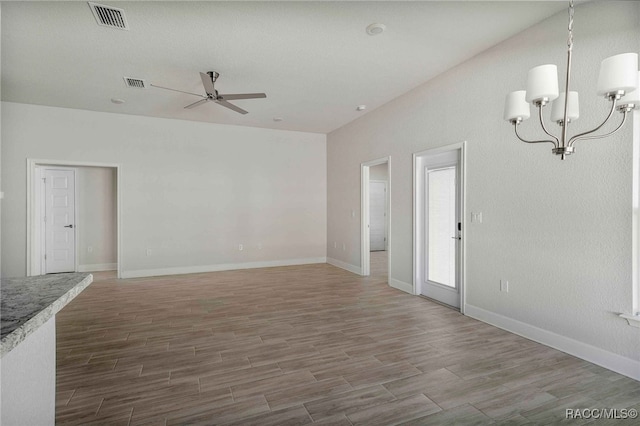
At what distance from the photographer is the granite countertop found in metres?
0.93

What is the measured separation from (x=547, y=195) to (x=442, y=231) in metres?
1.60

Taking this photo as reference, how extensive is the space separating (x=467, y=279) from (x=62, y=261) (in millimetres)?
7691

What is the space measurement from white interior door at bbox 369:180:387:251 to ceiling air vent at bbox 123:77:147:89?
21.9ft

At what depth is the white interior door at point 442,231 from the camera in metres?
4.33

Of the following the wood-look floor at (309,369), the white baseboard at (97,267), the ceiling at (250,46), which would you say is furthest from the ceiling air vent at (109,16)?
the white baseboard at (97,267)

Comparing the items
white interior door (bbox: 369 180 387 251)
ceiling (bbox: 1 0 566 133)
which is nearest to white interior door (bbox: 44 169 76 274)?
ceiling (bbox: 1 0 566 133)

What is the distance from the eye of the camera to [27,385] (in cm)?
131

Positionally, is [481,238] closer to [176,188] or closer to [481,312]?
[481,312]

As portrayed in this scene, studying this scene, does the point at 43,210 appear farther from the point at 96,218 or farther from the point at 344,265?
the point at 344,265

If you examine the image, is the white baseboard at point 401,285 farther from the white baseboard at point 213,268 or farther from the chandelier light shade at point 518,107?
the chandelier light shade at point 518,107

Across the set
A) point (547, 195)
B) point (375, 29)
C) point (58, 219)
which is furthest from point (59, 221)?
point (547, 195)

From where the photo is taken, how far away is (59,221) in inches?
264

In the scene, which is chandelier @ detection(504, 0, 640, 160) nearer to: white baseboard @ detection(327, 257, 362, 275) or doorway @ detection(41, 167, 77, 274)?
white baseboard @ detection(327, 257, 362, 275)

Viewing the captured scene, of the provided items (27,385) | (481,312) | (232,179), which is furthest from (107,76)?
(481,312)
